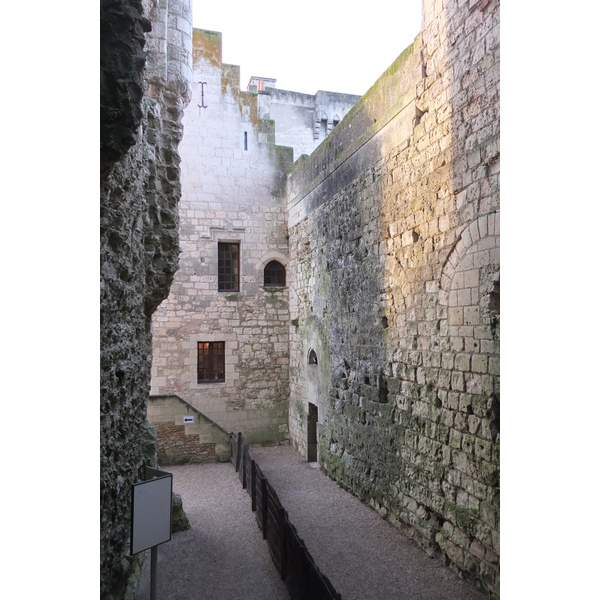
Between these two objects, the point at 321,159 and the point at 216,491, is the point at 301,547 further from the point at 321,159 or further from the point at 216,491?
the point at 321,159

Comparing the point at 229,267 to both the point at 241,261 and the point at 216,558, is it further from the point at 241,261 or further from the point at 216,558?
the point at 216,558

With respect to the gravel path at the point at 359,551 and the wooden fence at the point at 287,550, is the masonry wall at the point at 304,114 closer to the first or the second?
the gravel path at the point at 359,551

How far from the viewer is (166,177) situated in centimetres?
599

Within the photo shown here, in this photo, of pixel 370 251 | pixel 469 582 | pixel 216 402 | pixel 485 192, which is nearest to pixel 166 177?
pixel 370 251

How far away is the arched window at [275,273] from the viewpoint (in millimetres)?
11930

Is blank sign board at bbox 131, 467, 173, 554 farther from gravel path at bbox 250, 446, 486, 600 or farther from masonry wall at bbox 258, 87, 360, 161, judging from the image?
masonry wall at bbox 258, 87, 360, 161

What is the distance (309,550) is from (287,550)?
903 mm

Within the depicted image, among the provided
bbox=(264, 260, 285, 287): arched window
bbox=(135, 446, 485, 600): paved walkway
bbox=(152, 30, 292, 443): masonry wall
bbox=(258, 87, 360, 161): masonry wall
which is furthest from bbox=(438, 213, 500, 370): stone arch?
bbox=(258, 87, 360, 161): masonry wall

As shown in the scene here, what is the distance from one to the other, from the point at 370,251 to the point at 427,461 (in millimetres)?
2972

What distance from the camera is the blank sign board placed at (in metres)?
3.49

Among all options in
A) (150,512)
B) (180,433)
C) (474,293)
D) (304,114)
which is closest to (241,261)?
(180,433)

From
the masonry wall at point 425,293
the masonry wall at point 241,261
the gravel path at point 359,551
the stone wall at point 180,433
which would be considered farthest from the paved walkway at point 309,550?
the masonry wall at point 241,261

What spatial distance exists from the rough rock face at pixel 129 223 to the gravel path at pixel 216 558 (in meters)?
1.28

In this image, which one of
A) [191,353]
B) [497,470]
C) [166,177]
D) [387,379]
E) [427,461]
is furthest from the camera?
[191,353]
